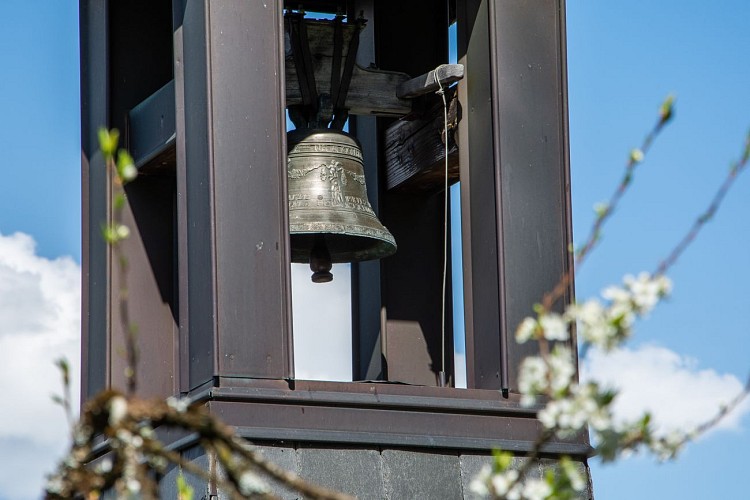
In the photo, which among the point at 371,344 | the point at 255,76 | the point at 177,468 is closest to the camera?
the point at 177,468

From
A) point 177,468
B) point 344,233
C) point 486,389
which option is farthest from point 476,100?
point 177,468

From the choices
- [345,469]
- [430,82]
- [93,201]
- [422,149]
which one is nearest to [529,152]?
[430,82]

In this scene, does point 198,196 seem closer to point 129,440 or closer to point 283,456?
point 283,456

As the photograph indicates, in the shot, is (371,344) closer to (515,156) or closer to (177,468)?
(515,156)

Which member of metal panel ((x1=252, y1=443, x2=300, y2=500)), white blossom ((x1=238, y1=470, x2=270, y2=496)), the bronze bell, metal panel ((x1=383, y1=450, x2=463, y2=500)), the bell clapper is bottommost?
metal panel ((x1=383, y1=450, x2=463, y2=500))

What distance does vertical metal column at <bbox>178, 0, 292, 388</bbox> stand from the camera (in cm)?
478

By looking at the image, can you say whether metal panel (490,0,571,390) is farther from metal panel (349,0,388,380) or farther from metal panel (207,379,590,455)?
metal panel (349,0,388,380)

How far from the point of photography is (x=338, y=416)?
4801mm

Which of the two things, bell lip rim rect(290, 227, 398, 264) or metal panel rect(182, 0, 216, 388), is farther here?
→ bell lip rim rect(290, 227, 398, 264)

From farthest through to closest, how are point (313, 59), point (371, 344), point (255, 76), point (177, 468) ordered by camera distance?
point (371, 344)
point (313, 59)
point (255, 76)
point (177, 468)

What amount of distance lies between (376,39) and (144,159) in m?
1.23

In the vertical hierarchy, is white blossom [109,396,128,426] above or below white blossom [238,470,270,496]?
above

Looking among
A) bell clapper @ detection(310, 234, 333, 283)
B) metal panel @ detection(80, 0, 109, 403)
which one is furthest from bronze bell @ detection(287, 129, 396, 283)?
metal panel @ detection(80, 0, 109, 403)

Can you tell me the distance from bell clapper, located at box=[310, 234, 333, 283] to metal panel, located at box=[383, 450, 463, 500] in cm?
118
